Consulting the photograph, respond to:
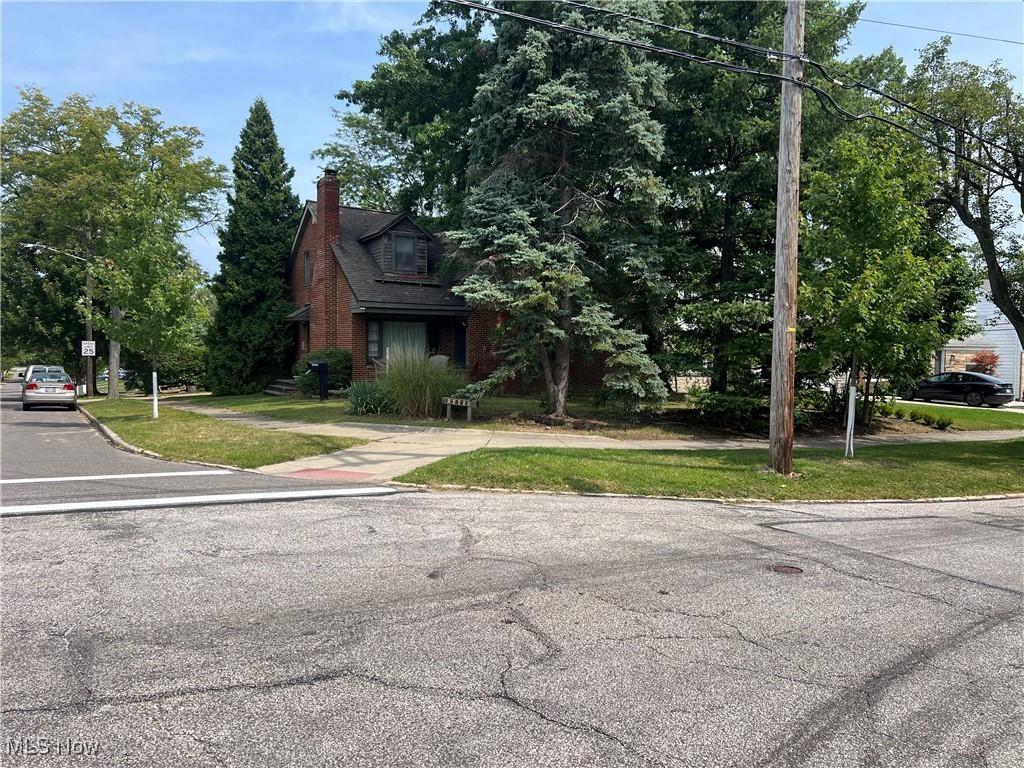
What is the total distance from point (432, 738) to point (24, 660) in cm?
240

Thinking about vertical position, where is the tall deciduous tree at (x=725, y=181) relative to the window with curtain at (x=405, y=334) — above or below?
above

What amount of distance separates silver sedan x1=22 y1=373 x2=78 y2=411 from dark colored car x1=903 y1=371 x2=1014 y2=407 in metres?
34.1

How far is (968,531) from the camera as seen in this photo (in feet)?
25.0

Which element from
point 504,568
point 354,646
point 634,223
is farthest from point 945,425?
point 354,646

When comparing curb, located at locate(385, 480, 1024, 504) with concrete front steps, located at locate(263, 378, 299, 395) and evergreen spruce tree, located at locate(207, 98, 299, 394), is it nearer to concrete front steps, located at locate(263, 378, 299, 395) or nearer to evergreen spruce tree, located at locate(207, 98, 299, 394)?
concrete front steps, located at locate(263, 378, 299, 395)

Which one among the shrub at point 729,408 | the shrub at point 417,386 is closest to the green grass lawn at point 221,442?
the shrub at point 417,386

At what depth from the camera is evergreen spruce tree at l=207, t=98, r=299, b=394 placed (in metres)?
29.0

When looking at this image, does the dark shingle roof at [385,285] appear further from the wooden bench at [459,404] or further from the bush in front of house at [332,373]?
the wooden bench at [459,404]

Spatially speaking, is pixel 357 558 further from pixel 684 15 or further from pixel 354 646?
pixel 684 15

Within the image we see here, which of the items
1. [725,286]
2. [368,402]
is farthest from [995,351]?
[368,402]

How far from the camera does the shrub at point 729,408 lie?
1631cm

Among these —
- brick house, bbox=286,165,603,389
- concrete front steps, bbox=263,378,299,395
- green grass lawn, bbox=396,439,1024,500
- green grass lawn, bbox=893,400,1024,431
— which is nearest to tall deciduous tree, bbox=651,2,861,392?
green grass lawn, bbox=396,439,1024,500

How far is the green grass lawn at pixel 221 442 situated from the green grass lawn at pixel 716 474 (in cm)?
298

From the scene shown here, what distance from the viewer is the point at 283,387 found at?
26938 mm
